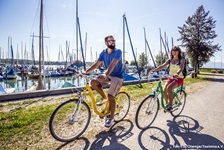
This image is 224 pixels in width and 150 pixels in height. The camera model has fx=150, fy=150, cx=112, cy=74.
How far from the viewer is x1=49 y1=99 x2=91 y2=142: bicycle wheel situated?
3329 mm

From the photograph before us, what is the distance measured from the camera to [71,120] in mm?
3574

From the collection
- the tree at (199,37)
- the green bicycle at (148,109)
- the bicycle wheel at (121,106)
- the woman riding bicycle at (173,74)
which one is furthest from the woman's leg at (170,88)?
the tree at (199,37)

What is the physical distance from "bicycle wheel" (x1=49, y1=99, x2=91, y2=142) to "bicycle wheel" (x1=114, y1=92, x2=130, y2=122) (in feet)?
3.49

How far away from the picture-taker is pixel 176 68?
4.93 metres

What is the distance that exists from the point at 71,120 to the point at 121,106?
1613 mm

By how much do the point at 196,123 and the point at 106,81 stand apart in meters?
3.03

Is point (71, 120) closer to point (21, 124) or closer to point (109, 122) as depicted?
point (109, 122)

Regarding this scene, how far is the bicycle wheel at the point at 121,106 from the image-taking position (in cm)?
460

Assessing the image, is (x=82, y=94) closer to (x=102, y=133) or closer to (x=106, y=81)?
(x=106, y=81)

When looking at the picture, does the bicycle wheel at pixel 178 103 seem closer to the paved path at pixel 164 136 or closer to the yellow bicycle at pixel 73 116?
the paved path at pixel 164 136

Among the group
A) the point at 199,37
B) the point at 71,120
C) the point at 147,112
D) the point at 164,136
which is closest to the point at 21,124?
the point at 71,120

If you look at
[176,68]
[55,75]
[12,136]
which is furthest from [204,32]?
[55,75]

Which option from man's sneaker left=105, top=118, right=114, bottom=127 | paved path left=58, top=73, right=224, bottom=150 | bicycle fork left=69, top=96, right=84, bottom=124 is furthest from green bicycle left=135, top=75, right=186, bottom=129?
bicycle fork left=69, top=96, right=84, bottom=124

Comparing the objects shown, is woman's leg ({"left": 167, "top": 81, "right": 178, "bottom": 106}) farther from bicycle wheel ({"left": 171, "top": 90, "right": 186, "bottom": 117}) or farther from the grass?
the grass
